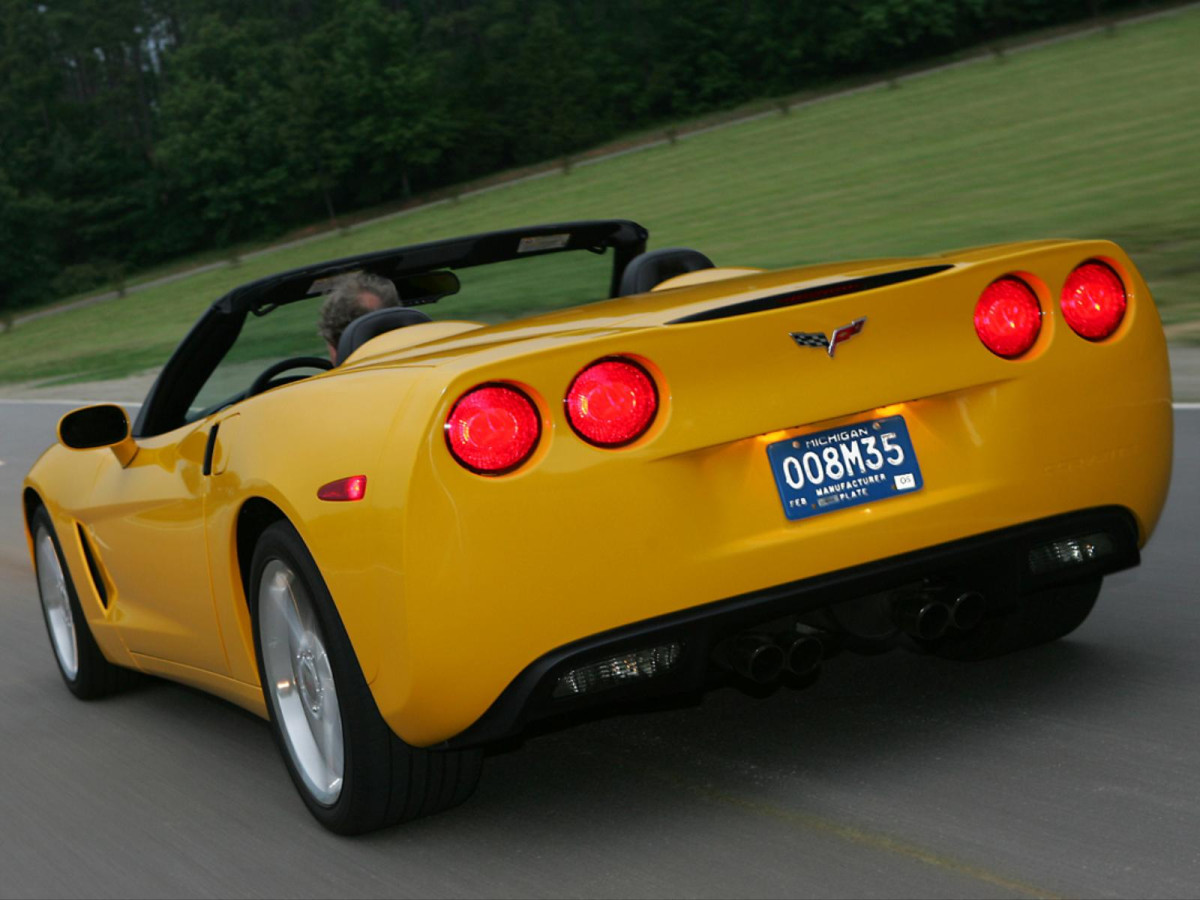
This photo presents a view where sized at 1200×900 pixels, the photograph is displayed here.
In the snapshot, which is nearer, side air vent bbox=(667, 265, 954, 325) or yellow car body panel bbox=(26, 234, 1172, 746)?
yellow car body panel bbox=(26, 234, 1172, 746)

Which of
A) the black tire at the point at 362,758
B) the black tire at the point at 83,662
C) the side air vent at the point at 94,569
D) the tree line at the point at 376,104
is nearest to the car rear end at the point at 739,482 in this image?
the black tire at the point at 362,758

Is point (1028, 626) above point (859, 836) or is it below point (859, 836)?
below

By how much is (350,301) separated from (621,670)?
1645 mm

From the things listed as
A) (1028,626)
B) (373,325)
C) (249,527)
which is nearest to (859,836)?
(1028,626)

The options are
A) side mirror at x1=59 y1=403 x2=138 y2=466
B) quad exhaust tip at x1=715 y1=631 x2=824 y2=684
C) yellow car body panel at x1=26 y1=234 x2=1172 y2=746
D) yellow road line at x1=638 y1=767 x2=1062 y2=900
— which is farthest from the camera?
side mirror at x1=59 y1=403 x2=138 y2=466

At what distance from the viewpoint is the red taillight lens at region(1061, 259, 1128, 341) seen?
12.6ft

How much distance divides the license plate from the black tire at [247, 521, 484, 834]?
918 millimetres

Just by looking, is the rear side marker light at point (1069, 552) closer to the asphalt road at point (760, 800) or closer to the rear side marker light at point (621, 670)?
the asphalt road at point (760, 800)

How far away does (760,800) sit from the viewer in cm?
360

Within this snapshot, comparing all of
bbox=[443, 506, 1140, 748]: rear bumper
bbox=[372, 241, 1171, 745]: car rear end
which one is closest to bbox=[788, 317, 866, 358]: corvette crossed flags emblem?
bbox=[372, 241, 1171, 745]: car rear end

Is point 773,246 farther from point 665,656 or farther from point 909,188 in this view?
point 665,656

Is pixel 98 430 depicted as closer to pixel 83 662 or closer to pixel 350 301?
pixel 350 301

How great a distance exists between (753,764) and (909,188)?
26.8 meters

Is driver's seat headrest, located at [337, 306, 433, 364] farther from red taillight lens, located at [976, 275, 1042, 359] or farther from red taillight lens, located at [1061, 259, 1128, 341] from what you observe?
red taillight lens, located at [1061, 259, 1128, 341]
